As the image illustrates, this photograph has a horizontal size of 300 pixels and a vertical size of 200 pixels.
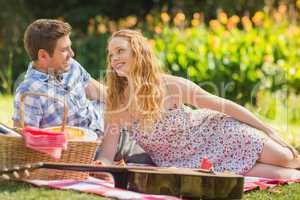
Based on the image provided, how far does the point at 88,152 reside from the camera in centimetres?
471

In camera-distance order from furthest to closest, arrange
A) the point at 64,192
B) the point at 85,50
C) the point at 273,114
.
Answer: the point at 85,50, the point at 273,114, the point at 64,192

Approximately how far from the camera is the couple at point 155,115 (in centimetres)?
524

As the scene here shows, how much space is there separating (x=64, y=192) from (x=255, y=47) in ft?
16.3

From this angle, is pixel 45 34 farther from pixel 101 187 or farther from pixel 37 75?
pixel 101 187

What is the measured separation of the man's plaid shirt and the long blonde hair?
0.20 metres

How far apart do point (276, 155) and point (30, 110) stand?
1733 mm

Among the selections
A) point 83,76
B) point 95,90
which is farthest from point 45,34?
point 95,90

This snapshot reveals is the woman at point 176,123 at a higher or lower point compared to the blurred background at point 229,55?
lower

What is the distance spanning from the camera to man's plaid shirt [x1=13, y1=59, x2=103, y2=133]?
504cm

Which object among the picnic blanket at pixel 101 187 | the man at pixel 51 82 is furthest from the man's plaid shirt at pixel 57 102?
the picnic blanket at pixel 101 187

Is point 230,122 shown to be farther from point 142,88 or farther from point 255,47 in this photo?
point 255,47

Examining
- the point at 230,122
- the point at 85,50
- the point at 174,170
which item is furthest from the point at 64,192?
the point at 85,50

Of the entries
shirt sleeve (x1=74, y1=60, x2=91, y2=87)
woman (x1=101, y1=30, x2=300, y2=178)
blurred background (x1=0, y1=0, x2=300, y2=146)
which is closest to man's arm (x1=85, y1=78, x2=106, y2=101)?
shirt sleeve (x1=74, y1=60, x2=91, y2=87)

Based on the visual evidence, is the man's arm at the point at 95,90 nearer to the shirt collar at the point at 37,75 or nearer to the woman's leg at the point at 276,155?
the shirt collar at the point at 37,75
